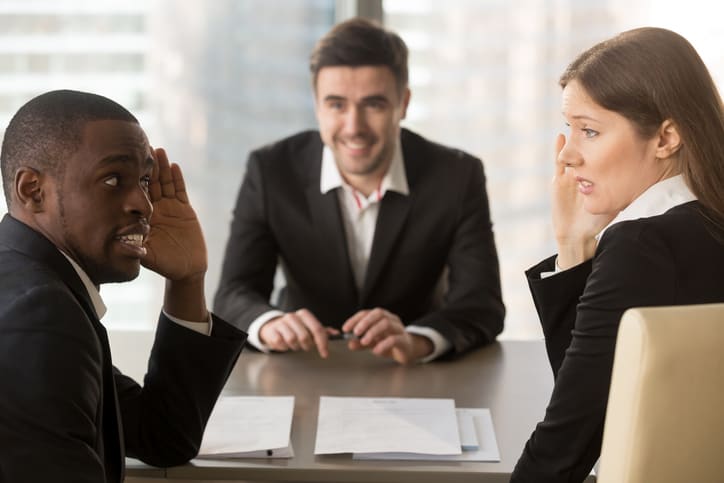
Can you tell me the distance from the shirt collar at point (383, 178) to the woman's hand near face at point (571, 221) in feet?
3.09

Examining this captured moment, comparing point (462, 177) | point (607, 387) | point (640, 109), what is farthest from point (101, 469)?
point (462, 177)

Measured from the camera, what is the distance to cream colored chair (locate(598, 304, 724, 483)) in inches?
49.4

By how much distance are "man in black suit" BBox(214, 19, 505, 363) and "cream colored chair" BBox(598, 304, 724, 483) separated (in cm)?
142

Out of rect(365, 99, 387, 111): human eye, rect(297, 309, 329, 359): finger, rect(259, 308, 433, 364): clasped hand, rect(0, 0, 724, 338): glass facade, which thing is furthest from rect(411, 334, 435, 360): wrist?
rect(0, 0, 724, 338): glass facade

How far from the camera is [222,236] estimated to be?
4301mm

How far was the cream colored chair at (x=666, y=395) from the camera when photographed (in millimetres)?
1255

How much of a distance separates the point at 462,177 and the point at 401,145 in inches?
8.7

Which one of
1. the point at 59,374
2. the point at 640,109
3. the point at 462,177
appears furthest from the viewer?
the point at 462,177

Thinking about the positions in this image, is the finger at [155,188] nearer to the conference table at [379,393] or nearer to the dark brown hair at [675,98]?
the conference table at [379,393]

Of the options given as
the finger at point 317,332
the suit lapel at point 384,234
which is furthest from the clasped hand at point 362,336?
the suit lapel at point 384,234

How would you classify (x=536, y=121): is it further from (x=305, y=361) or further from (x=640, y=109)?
(x=640, y=109)

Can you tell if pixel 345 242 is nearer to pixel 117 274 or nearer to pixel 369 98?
pixel 369 98

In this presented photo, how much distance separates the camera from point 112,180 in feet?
4.77

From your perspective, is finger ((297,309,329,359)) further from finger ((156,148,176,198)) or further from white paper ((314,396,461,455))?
finger ((156,148,176,198))
